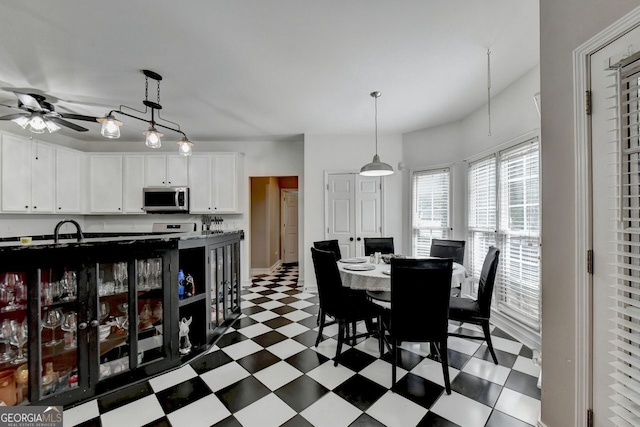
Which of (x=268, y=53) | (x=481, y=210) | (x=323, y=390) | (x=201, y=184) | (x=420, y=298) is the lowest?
(x=323, y=390)

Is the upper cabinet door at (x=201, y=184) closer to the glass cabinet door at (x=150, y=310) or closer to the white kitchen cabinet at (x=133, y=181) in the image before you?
the white kitchen cabinet at (x=133, y=181)

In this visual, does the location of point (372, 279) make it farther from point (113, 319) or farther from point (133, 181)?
point (133, 181)

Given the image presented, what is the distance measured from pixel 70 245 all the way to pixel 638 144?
117 inches

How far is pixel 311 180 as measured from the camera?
173 inches

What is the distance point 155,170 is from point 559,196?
5.19 metres

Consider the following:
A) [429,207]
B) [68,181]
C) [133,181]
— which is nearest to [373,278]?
[429,207]

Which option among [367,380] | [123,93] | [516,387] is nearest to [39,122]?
[123,93]

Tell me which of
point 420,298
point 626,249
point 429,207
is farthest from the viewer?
point 429,207

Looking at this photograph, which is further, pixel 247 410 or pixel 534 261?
pixel 534 261

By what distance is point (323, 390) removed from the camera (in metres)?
1.82

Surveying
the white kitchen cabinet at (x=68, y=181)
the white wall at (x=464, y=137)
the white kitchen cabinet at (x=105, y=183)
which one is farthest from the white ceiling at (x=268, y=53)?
the white kitchen cabinet at (x=105, y=183)

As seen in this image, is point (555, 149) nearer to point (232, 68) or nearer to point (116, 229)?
point (232, 68)

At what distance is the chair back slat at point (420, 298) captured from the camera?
68.9 inches

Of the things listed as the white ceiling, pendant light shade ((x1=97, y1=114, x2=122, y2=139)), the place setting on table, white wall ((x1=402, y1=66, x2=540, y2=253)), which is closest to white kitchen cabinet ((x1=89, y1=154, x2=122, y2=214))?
the white ceiling
